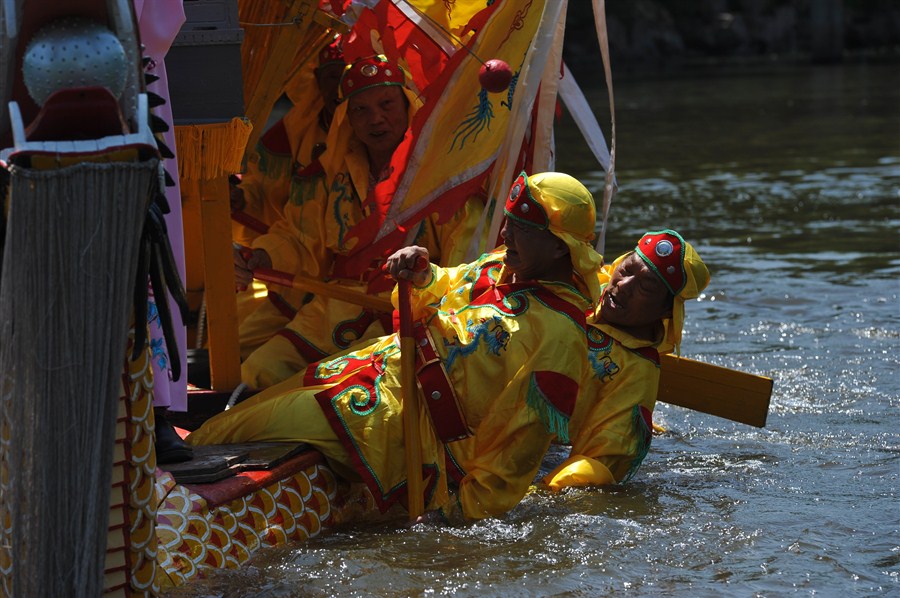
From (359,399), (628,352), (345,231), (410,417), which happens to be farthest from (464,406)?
(345,231)

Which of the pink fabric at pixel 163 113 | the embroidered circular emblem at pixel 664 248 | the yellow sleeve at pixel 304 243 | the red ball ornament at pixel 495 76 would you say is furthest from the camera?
the yellow sleeve at pixel 304 243

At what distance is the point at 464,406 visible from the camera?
13.5ft

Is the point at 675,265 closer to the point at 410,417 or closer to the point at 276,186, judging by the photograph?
the point at 410,417

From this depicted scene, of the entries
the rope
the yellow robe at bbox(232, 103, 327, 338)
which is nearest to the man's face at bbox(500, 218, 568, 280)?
the yellow robe at bbox(232, 103, 327, 338)

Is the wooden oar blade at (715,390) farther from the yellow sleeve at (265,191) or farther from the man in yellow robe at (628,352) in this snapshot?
the yellow sleeve at (265,191)

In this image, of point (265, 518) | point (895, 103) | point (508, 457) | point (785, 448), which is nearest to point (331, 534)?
A: point (265, 518)

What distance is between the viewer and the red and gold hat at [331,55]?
18.5 feet

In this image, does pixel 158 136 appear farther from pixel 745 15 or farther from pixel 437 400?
pixel 745 15

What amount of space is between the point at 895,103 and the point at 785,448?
16.4 m

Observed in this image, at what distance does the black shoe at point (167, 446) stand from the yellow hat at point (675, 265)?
60.2 inches

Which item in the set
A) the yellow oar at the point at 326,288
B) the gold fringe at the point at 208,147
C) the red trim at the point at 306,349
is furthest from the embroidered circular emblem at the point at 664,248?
the red trim at the point at 306,349

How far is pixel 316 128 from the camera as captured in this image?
5711 millimetres

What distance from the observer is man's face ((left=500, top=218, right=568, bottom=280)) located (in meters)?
4.13

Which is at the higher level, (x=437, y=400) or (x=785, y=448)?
(x=437, y=400)
